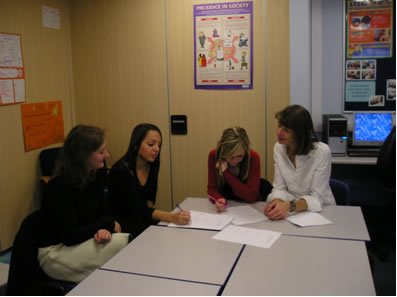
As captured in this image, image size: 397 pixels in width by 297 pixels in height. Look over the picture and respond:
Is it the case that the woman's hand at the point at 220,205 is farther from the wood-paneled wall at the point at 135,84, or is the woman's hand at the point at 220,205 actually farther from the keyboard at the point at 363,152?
the keyboard at the point at 363,152

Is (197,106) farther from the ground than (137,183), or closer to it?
farther from the ground

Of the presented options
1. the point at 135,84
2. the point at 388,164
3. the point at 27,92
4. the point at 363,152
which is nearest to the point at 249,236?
the point at 388,164

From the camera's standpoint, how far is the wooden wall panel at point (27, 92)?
11.2ft

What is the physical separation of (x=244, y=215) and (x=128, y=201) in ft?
2.32

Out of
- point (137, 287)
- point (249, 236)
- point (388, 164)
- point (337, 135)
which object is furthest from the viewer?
point (337, 135)

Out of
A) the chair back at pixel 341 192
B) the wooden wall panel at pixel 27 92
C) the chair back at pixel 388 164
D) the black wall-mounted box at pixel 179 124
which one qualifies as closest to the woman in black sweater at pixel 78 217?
the chair back at pixel 341 192

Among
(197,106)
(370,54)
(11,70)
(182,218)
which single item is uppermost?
(370,54)

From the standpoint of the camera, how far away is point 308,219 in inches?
87.9

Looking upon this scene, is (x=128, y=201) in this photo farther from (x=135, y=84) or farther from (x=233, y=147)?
(x=135, y=84)

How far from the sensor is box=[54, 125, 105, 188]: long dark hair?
213 centimetres

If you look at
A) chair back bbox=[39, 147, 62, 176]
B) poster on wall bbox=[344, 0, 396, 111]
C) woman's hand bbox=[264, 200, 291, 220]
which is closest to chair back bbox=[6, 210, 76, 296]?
woman's hand bbox=[264, 200, 291, 220]

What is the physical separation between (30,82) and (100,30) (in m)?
0.88

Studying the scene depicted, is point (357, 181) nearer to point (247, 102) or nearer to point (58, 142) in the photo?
point (247, 102)

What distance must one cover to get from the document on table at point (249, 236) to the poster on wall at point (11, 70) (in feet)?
7.47
